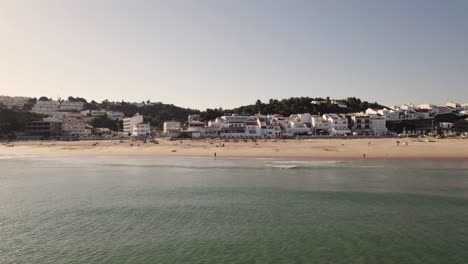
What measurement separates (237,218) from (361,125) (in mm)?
76258

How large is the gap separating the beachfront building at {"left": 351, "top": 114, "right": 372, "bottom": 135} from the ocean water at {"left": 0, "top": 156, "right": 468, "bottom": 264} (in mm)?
57364

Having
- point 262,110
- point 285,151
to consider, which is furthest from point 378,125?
point 285,151

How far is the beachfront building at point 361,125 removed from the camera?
8621cm

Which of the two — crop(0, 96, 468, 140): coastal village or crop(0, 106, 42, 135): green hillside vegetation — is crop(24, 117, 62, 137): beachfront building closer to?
crop(0, 96, 468, 140): coastal village

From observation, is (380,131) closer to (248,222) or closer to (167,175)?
(167,175)

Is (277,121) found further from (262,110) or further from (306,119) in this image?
(262,110)

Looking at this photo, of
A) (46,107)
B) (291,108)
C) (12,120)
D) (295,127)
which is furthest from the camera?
(46,107)

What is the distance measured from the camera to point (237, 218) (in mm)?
17375

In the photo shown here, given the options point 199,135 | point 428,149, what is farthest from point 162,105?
point 428,149

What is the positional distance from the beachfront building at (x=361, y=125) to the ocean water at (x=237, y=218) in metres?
57.4

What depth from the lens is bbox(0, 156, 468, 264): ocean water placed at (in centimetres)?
1278

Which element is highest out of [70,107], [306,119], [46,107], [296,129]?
[70,107]

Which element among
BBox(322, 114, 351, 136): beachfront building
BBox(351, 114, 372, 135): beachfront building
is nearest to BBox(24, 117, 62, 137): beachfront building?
BBox(322, 114, 351, 136): beachfront building

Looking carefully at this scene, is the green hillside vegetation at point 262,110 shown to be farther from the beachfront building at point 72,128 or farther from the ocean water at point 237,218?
the ocean water at point 237,218
